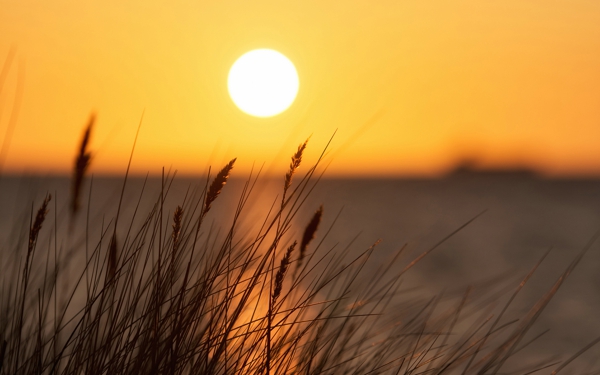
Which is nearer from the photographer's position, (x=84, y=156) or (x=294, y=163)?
(x=294, y=163)

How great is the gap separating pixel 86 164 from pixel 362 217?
42.3 feet

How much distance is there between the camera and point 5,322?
1425mm

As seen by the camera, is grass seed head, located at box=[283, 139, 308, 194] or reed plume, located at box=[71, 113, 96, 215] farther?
reed plume, located at box=[71, 113, 96, 215]

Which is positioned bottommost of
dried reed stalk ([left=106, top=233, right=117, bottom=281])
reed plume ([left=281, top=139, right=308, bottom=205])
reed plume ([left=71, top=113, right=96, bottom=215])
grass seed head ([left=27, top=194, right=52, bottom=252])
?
dried reed stalk ([left=106, top=233, right=117, bottom=281])

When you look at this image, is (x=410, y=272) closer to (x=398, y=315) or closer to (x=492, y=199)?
(x=398, y=315)

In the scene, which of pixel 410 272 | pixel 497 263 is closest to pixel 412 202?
pixel 497 263

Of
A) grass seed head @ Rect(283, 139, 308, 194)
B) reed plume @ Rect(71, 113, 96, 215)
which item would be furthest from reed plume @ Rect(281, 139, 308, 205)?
reed plume @ Rect(71, 113, 96, 215)

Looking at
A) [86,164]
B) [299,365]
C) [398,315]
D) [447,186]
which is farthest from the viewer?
[447,186]

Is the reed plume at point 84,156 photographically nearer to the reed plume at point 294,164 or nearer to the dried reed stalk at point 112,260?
the dried reed stalk at point 112,260

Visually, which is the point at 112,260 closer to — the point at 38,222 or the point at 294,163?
the point at 38,222

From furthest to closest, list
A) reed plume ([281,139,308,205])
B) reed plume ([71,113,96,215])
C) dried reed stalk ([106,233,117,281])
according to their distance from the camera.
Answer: dried reed stalk ([106,233,117,281]), reed plume ([71,113,96,215]), reed plume ([281,139,308,205])

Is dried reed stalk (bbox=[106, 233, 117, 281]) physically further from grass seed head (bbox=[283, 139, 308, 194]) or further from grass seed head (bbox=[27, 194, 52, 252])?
grass seed head (bbox=[283, 139, 308, 194])

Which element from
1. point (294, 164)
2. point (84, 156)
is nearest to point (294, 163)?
point (294, 164)

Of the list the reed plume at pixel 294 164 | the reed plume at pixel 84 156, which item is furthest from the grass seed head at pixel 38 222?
the reed plume at pixel 294 164
